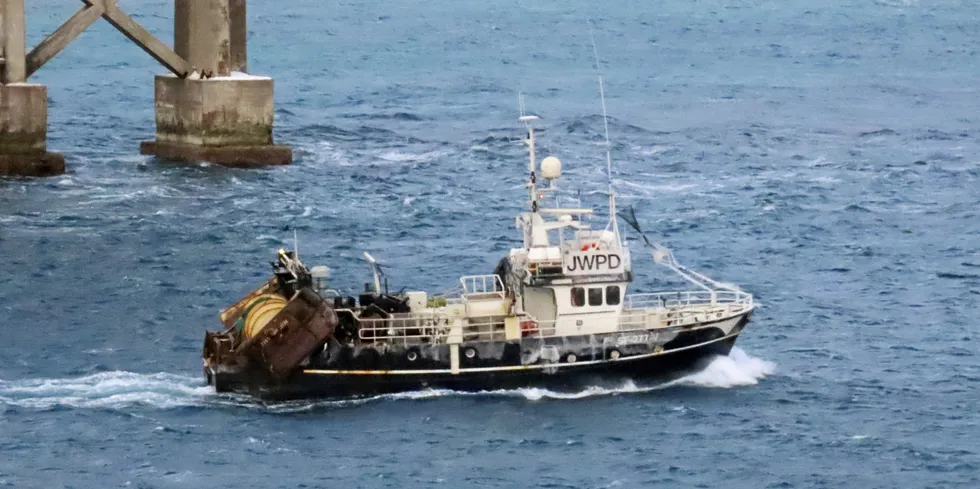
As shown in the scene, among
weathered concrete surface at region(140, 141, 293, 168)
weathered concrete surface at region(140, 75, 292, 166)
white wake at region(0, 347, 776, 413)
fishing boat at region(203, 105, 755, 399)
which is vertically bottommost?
white wake at region(0, 347, 776, 413)

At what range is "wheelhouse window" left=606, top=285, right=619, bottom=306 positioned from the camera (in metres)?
48.1

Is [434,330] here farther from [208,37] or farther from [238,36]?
[238,36]

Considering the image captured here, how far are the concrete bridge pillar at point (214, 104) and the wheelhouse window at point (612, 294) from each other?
38270 mm

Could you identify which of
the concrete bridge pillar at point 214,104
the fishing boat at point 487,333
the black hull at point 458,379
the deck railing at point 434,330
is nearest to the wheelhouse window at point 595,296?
the fishing boat at point 487,333

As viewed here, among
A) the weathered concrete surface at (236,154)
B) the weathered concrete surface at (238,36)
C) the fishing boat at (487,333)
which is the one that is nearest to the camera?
the fishing boat at (487,333)

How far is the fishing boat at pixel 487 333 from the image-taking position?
1852 inches

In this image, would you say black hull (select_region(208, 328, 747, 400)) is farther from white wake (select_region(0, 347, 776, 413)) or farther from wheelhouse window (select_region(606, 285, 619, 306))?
wheelhouse window (select_region(606, 285, 619, 306))

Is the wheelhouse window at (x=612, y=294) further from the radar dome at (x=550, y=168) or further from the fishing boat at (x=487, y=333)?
the radar dome at (x=550, y=168)

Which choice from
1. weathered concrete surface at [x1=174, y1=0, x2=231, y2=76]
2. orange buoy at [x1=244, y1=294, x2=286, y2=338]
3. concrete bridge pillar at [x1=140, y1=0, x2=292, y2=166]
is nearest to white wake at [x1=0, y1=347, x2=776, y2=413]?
orange buoy at [x1=244, y1=294, x2=286, y2=338]

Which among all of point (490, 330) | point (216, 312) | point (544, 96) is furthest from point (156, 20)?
point (490, 330)

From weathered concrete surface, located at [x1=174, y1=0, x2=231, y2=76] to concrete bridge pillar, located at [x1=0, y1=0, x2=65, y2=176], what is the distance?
7755 mm

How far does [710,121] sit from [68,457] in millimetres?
59406

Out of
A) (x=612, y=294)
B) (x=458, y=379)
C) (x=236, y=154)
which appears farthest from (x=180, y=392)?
(x=236, y=154)

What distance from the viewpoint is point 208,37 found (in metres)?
84.9
